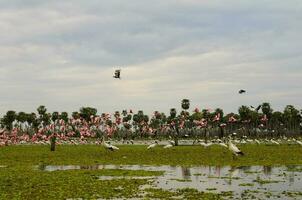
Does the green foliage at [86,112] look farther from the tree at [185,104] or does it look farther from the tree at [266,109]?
the tree at [266,109]

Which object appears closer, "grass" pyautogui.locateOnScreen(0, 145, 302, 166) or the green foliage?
"grass" pyautogui.locateOnScreen(0, 145, 302, 166)

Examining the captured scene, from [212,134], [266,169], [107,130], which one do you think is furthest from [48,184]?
[212,134]

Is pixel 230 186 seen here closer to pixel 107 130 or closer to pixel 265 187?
pixel 265 187

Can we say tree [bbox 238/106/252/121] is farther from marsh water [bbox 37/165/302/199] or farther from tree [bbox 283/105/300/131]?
marsh water [bbox 37/165/302/199]

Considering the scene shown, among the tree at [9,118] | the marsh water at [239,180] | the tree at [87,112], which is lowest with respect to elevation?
the marsh water at [239,180]

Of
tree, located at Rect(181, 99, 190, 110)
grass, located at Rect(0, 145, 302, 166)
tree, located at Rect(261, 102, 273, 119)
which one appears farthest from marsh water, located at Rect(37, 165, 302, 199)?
tree, located at Rect(261, 102, 273, 119)

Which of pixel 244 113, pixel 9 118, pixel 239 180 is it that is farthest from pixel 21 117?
pixel 239 180

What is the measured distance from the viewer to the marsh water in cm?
2230

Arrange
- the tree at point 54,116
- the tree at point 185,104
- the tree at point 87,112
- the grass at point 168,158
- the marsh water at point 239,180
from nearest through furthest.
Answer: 1. the marsh water at point 239,180
2. the grass at point 168,158
3. the tree at point 185,104
4. the tree at point 54,116
5. the tree at point 87,112

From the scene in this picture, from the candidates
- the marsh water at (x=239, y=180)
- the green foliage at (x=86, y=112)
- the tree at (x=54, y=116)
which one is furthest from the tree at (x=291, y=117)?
the marsh water at (x=239, y=180)

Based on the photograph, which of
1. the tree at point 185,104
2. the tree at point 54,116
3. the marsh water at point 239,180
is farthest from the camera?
the tree at point 54,116

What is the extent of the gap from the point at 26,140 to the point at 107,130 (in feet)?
Result: 74.3

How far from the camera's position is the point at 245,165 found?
3703 cm

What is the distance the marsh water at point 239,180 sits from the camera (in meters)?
22.3
